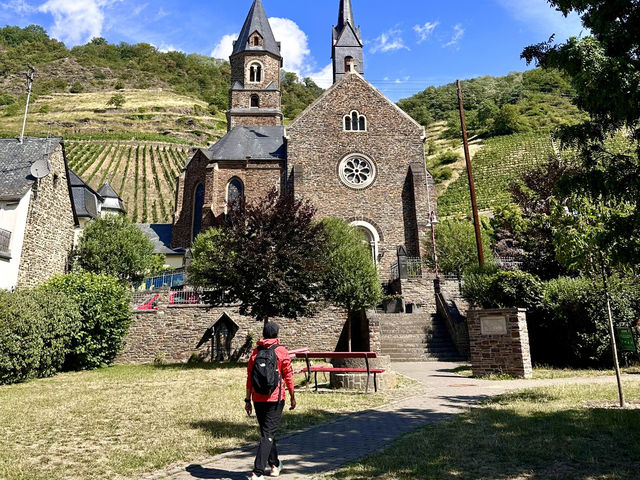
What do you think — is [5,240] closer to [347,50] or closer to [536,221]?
[536,221]

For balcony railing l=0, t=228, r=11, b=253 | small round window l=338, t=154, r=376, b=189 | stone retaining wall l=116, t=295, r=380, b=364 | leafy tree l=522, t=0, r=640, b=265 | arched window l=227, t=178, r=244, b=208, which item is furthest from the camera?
arched window l=227, t=178, r=244, b=208

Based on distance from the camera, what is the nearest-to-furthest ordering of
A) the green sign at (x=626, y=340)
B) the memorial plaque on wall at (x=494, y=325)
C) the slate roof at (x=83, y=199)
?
1. the memorial plaque on wall at (x=494, y=325)
2. the green sign at (x=626, y=340)
3. the slate roof at (x=83, y=199)

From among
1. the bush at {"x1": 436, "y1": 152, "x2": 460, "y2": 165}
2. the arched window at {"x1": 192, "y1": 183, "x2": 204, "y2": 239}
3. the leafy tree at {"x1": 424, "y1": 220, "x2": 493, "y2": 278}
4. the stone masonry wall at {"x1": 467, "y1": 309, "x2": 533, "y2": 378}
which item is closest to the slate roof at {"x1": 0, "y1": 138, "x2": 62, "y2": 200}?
the arched window at {"x1": 192, "y1": 183, "x2": 204, "y2": 239}

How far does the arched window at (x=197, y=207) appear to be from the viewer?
104 ft

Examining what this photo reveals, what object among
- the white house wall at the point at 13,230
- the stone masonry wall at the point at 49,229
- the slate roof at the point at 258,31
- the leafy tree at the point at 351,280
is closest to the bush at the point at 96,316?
the white house wall at the point at 13,230

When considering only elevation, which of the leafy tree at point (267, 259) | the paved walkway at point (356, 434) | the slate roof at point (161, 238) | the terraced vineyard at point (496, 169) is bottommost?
the paved walkway at point (356, 434)

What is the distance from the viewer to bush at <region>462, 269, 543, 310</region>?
44.1ft

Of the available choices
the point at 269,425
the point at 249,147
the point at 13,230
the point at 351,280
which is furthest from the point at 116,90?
the point at 269,425

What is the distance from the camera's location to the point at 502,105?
9650 cm

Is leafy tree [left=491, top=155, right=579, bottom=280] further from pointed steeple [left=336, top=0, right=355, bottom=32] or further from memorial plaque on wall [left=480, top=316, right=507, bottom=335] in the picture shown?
pointed steeple [left=336, top=0, right=355, bottom=32]

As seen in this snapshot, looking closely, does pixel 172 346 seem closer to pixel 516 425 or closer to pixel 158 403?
pixel 158 403

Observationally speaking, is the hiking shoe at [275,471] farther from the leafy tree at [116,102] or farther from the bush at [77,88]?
the bush at [77,88]

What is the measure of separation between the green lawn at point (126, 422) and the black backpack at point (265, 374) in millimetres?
1393

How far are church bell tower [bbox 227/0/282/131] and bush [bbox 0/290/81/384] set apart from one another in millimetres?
27835
